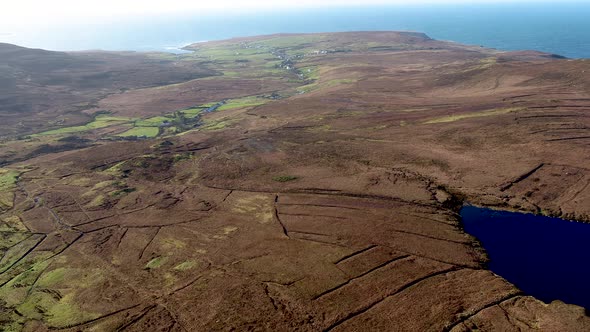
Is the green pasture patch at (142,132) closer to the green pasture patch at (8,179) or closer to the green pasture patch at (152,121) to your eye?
the green pasture patch at (152,121)

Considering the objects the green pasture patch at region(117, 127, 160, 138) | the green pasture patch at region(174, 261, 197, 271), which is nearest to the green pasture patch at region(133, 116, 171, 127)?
the green pasture patch at region(117, 127, 160, 138)

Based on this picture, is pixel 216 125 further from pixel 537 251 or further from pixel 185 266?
pixel 537 251

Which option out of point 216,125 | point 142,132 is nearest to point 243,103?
point 216,125

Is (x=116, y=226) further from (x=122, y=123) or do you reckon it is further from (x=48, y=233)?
(x=122, y=123)

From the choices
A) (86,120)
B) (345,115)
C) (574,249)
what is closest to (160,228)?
(574,249)

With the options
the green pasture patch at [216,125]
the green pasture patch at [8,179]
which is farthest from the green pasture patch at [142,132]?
the green pasture patch at [8,179]

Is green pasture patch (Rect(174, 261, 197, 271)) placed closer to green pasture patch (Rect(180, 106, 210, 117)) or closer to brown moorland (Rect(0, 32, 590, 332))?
brown moorland (Rect(0, 32, 590, 332))
